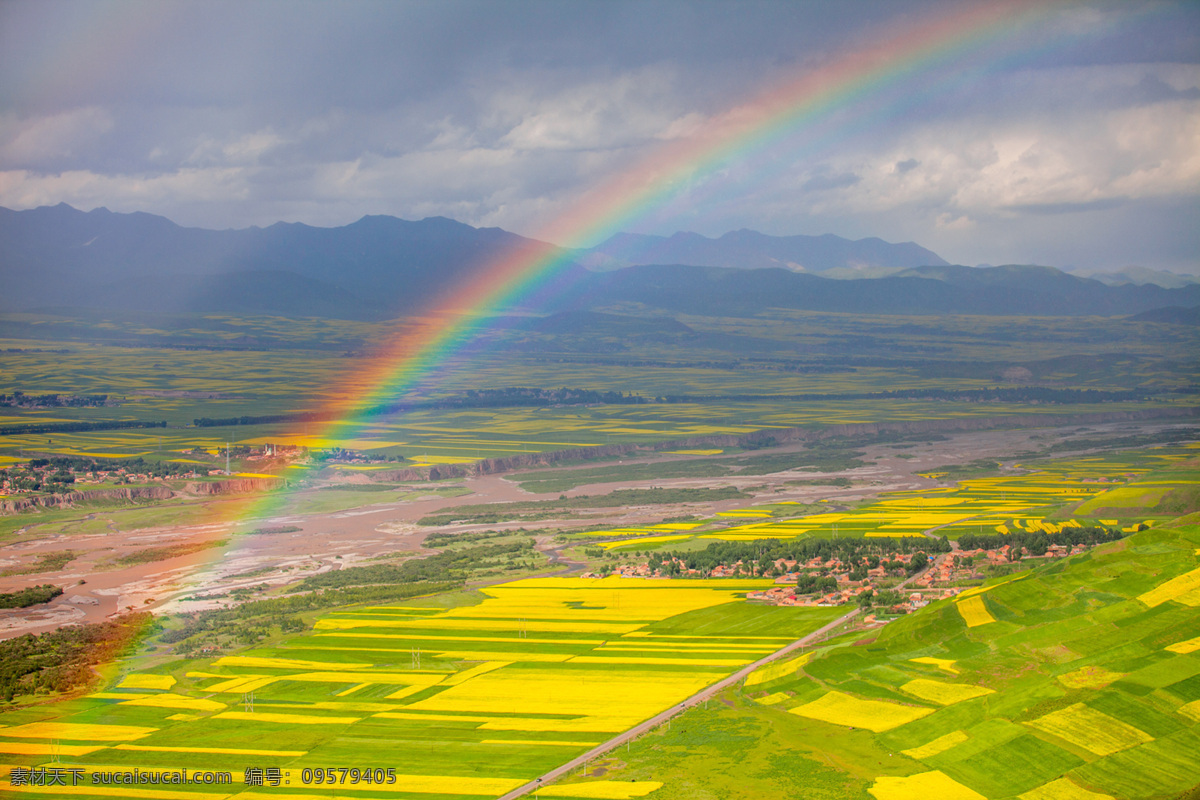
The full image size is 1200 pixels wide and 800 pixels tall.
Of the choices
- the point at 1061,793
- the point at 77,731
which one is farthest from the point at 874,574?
the point at 77,731

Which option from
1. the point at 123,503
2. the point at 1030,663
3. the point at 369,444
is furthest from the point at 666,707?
the point at 369,444

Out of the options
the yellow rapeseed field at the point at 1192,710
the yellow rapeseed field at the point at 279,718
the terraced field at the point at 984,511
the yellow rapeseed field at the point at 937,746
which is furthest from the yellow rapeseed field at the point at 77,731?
the terraced field at the point at 984,511

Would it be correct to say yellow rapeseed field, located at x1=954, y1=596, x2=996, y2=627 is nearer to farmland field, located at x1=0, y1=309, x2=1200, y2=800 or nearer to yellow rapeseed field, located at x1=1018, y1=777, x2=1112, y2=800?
farmland field, located at x1=0, y1=309, x2=1200, y2=800

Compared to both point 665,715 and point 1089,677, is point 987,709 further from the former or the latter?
point 665,715

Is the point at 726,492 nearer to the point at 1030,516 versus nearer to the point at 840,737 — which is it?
the point at 1030,516

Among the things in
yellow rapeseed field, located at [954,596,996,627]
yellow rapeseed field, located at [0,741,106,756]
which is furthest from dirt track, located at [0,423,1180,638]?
yellow rapeseed field, located at [954,596,996,627]

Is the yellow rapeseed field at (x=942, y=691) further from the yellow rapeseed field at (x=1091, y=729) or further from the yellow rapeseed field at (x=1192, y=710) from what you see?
the yellow rapeseed field at (x=1192, y=710)
